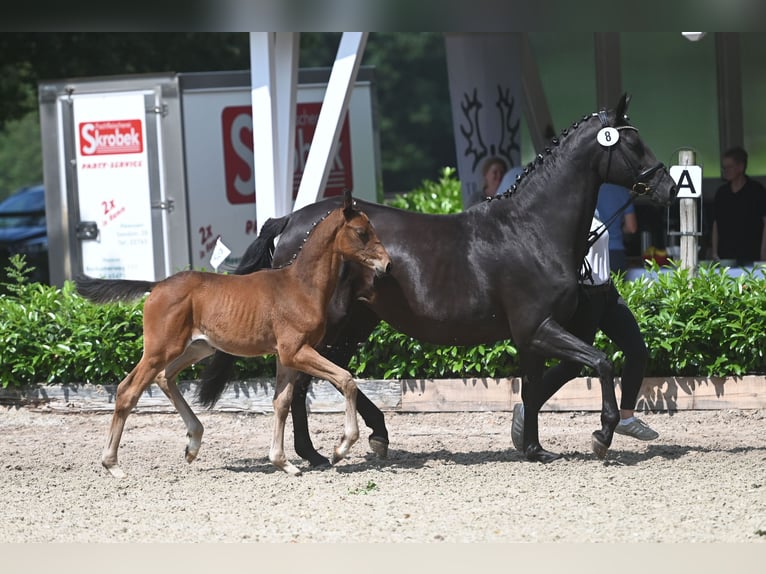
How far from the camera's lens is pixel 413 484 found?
21.9 ft

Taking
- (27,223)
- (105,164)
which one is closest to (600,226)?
(105,164)

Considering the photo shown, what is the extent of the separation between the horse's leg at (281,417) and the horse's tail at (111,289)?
0.95 meters

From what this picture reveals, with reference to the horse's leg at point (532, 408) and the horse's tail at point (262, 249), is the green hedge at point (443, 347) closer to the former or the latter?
the horse's leg at point (532, 408)

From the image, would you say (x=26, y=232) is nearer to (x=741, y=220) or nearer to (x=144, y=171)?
(x=144, y=171)

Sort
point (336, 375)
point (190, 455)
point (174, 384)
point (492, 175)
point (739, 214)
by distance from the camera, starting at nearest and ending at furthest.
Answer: point (336, 375)
point (174, 384)
point (190, 455)
point (739, 214)
point (492, 175)

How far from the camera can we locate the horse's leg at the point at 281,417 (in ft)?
22.5

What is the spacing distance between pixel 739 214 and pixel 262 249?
239 inches

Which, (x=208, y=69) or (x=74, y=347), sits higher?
(x=208, y=69)

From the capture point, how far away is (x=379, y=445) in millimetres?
7379

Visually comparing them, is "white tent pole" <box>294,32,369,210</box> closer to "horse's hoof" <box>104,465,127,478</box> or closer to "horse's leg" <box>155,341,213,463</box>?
"horse's leg" <box>155,341,213,463</box>

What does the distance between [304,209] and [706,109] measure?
11.0 metres

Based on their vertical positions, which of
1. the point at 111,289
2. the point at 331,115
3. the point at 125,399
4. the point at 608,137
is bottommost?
the point at 125,399

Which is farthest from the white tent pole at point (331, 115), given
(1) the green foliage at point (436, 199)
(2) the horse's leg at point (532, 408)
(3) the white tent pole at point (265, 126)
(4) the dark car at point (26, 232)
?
(4) the dark car at point (26, 232)

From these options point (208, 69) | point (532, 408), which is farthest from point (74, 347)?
point (208, 69)
